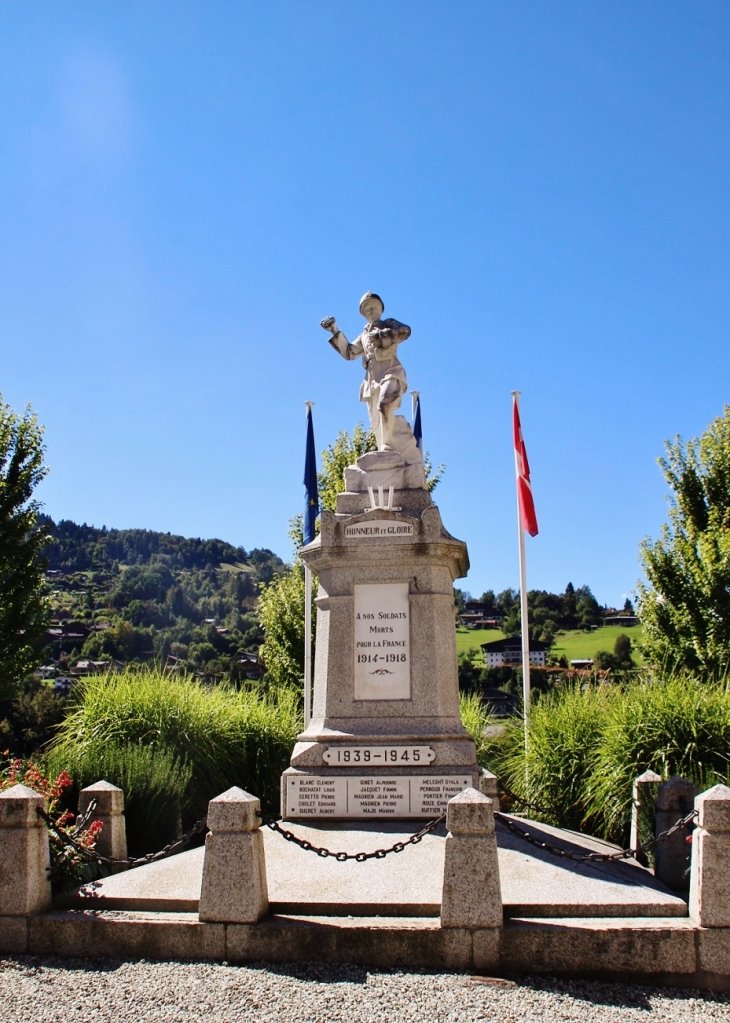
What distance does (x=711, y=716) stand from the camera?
9789mm

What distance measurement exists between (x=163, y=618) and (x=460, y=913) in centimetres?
9446

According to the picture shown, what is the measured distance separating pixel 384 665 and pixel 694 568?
967 centimetres

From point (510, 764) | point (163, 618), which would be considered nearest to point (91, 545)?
point (163, 618)

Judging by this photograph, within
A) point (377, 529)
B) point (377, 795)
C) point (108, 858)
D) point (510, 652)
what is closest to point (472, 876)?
point (108, 858)

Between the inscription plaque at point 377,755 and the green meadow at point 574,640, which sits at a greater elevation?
the green meadow at point 574,640

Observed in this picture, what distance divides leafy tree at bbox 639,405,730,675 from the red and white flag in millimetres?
3821

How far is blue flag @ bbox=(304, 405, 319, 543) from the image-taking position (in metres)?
14.9

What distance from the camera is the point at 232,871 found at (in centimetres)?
529

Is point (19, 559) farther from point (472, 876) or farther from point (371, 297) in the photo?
point (472, 876)

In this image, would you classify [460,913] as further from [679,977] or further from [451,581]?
[451,581]

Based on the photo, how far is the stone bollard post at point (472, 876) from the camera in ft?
16.6

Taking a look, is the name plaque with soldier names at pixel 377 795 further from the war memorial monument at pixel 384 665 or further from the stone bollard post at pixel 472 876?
the stone bollard post at pixel 472 876

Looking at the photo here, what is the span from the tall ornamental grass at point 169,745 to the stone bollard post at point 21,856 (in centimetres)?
334

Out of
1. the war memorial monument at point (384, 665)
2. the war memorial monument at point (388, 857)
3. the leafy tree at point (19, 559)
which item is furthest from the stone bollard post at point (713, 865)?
the leafy tree at point (19, 559)
